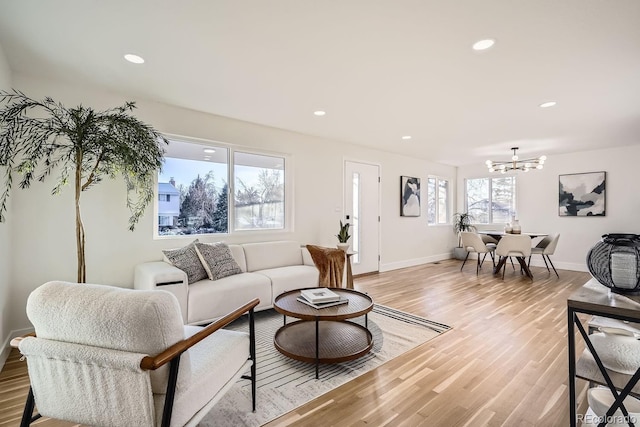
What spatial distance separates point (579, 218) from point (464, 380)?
5.93 m

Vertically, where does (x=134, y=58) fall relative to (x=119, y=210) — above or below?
above

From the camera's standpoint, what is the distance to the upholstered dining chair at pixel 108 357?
1074 mm

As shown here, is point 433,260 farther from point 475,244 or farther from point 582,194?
point 582,194

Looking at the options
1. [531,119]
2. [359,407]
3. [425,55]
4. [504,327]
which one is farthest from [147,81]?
[531,119]

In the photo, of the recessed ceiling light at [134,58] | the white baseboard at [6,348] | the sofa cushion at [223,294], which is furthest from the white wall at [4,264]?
the sofa cushion at [223,294]

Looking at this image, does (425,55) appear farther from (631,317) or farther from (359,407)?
(359,407)

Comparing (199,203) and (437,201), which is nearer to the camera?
(199,203)

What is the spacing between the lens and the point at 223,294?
287 cm

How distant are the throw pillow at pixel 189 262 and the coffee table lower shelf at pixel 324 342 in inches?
41.5

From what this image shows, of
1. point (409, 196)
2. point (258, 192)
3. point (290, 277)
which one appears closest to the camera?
point (290, 277)

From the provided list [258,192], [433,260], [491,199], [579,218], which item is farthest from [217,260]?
[579,218]

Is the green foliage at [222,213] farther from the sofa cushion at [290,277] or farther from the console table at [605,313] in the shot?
the console table at [605,313]

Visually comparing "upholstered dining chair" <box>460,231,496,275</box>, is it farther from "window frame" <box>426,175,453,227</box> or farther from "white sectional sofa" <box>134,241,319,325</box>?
"white sectional sofa" <box>134,241,319,325</box>

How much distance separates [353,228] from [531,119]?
3.01m
